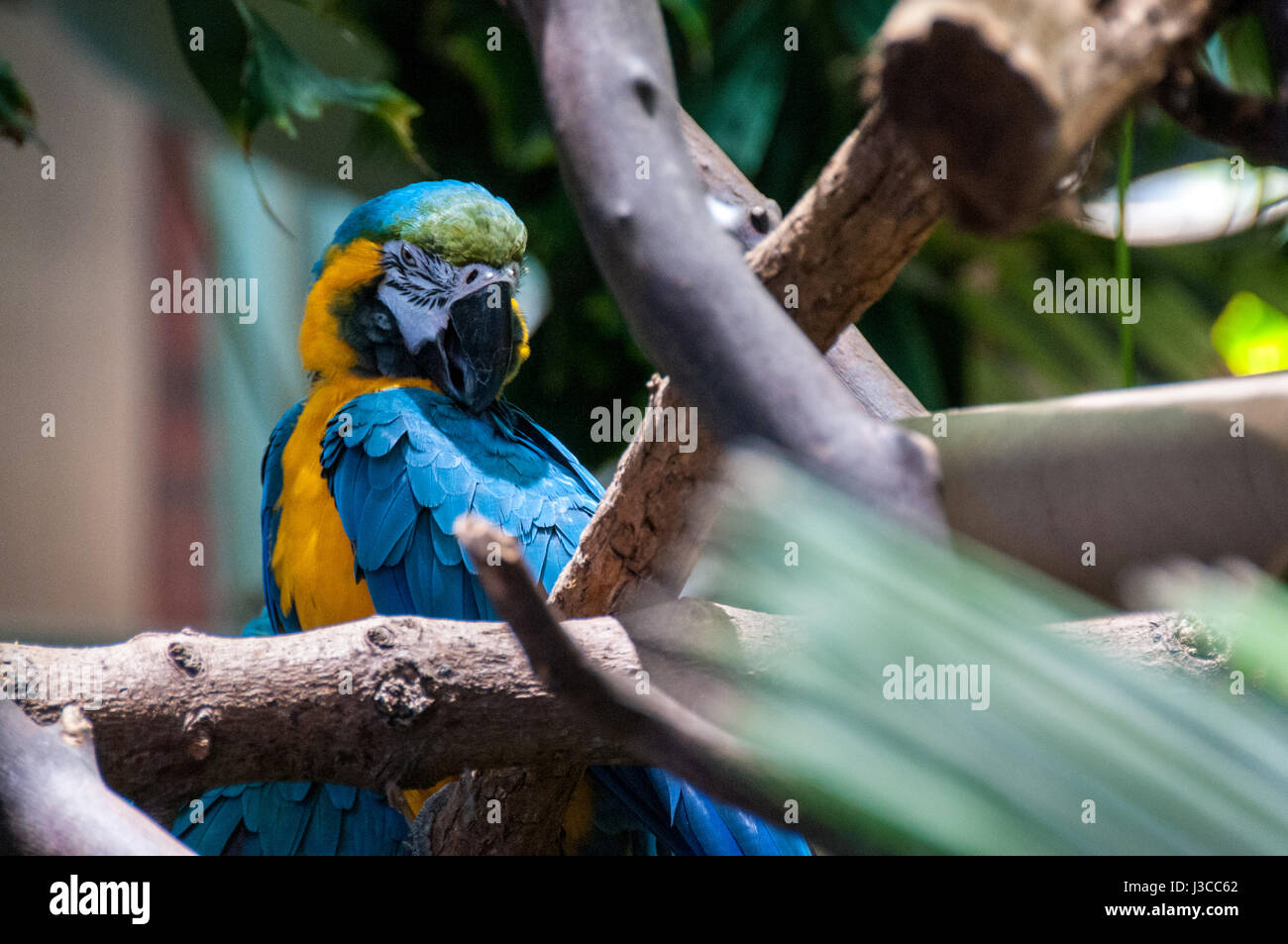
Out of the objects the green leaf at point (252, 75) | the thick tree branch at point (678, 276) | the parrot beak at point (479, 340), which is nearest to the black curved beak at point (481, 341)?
the parrot beak at point (479, 340)

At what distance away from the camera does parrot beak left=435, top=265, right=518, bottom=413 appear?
130 centimetres

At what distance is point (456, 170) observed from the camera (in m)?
2.10

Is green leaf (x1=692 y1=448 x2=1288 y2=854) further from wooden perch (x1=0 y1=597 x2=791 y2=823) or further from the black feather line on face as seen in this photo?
the black feather line on face

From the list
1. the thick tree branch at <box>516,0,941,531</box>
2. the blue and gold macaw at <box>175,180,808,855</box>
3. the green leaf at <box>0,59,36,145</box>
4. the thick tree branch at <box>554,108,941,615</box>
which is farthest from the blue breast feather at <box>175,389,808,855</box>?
the thick tree branch at <box>516,0,941,531</box>

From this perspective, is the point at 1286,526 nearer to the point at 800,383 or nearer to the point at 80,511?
the point at 800,383

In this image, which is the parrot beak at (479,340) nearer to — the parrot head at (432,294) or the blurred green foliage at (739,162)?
the parrot head at (432,294)

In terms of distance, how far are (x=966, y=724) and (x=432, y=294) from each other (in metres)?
1.17

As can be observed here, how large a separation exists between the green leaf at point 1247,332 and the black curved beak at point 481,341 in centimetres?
141

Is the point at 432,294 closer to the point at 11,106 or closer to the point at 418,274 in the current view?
the point at 418,274

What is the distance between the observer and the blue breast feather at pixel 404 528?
1.12m

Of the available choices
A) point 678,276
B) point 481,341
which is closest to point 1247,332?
point 481,341
